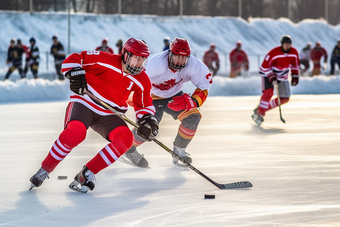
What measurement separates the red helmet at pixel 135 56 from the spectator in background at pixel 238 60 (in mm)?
13323

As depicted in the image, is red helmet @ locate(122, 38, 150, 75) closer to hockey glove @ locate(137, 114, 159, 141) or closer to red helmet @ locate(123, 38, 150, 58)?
red helmet @ locate(123, 38, 150, 58)

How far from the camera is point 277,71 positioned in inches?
297

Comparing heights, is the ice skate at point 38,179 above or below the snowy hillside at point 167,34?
below

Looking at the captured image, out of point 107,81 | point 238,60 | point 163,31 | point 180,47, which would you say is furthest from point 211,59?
point 107,81

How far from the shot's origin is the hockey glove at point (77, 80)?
3.37 meters

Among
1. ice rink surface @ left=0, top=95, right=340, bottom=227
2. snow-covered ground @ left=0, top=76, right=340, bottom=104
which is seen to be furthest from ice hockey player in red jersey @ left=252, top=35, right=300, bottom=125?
snow-covered ground @ left=0, top=76, right=340, bottom=104

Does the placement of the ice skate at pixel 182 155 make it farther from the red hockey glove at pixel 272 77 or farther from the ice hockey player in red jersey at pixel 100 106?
the red hockey glove at pixel 272 77

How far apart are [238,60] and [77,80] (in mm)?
13818

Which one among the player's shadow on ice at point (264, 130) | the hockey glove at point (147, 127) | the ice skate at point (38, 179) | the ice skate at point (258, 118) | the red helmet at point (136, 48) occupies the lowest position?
the player's shadow on ice at point (264, 130)

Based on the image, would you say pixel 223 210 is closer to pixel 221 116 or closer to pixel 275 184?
pixel 275 184

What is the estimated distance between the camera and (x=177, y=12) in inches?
1065

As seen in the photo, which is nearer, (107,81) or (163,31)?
(107,81)

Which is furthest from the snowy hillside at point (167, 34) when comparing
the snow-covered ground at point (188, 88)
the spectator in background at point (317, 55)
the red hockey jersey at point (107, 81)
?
the red hockey jersey at point (107, 81)

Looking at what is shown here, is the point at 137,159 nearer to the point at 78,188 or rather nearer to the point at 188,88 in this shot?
the point at 78,188
